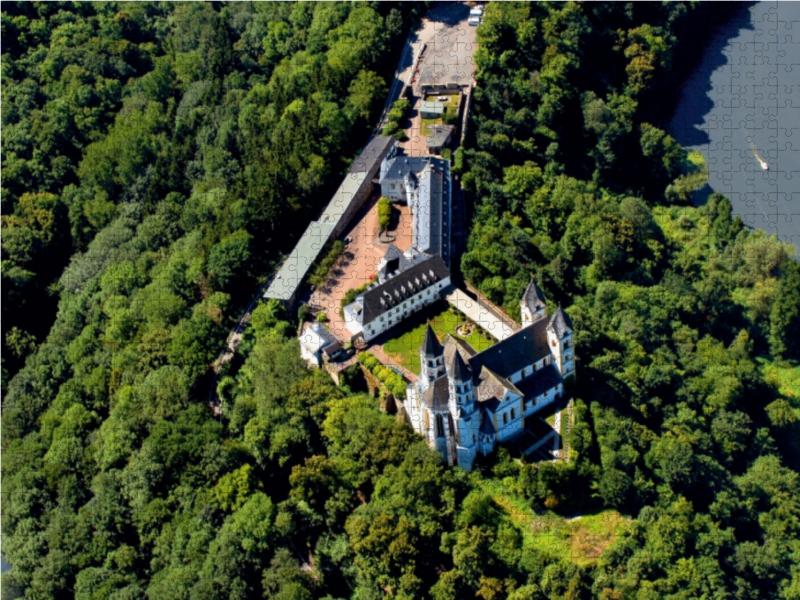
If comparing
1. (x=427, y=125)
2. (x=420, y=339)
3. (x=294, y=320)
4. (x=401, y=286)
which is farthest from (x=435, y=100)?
(x=420, y=339)

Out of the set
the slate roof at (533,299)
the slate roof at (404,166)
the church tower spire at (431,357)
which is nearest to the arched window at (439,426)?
the church tower spire at (431,357)

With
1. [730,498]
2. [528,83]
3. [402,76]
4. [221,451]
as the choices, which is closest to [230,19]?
[402,76]

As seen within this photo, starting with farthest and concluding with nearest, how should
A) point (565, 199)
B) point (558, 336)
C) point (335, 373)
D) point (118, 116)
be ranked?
point (118, 116) < point (565, 199) < point (335, 373) < point (558, 336)

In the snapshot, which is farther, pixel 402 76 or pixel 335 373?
pixel 402 76

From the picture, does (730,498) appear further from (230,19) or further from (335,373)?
(230,19)

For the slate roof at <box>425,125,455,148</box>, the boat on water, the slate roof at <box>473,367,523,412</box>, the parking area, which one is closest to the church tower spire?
the slate roof at <box>473,367,523,412</box>
